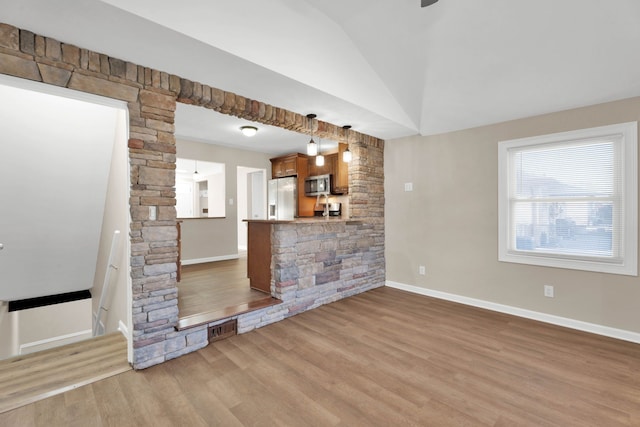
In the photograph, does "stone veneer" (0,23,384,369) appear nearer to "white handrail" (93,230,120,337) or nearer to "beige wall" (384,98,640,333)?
"white handrail" (93,230,120,337)

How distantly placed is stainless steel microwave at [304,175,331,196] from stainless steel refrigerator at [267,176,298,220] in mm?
264

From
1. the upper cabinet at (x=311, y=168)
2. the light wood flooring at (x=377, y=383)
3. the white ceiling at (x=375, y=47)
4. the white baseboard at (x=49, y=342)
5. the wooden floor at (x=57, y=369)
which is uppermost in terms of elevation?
the white ceiling at (x=375, y=47)

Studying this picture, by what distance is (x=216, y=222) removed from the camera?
19.9 ft

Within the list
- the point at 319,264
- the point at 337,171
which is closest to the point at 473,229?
the point at 319,264

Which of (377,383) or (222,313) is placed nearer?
(377,383)

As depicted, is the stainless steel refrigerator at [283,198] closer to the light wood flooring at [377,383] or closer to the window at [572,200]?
the light wood flooring at [377,383]

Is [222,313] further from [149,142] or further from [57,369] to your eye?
[149,142]

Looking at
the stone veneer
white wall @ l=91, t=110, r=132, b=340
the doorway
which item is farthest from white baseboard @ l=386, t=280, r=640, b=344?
the doorway

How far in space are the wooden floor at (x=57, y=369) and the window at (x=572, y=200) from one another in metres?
4.34

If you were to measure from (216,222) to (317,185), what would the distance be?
235 centimetres

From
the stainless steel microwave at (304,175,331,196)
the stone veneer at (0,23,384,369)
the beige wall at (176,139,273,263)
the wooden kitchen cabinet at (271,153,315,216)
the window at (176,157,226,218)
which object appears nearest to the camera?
the stone veneer at (0,23,384,369)

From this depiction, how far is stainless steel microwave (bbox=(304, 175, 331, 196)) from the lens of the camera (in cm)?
592

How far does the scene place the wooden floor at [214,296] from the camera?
9.15 ft

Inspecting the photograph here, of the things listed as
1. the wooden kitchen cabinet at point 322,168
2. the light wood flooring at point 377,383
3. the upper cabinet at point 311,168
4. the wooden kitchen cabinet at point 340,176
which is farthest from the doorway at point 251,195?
the light wood flooring at point 377,383
